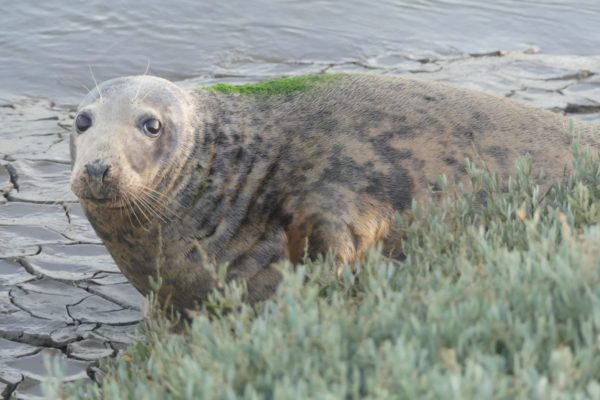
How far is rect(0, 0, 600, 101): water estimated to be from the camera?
10.1 m

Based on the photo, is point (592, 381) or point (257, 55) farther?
point (257, 55)

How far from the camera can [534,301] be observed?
2.87m

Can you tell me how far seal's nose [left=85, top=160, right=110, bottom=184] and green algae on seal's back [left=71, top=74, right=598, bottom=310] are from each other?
5.1 inches

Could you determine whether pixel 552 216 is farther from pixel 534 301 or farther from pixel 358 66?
pixel 358 66

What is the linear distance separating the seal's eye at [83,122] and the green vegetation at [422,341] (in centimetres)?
189

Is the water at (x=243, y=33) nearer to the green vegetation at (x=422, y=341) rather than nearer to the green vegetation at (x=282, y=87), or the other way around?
the green vegetation at (x=282, y=87)

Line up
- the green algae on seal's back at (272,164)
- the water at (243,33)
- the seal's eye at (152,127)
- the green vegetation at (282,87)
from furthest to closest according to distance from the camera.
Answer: the water at (243,33)
the green vegetation at (282,87)
the seal's eye at (152,127)
the green algae on seal's back at (272,164)

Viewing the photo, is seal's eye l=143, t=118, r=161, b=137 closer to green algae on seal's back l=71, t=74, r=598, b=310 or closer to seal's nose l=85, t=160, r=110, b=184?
green algae on seal's back l=71, t=74, r=598, b=310

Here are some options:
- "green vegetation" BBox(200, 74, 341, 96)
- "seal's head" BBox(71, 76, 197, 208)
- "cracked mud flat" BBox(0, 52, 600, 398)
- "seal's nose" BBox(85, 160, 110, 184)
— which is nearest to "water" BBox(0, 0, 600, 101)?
"cracked mud flat" BBox(0, 52, 600, 398)

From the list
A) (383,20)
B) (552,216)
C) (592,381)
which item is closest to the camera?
(592,381)

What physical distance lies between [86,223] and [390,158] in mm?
2435

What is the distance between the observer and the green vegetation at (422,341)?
2.53m

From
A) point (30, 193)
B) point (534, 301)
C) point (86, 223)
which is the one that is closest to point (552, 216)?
point (534, 301)

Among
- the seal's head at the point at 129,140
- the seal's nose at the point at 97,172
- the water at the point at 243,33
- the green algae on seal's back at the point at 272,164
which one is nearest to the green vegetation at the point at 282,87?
the green algae on seal's back at the point at 272,164
